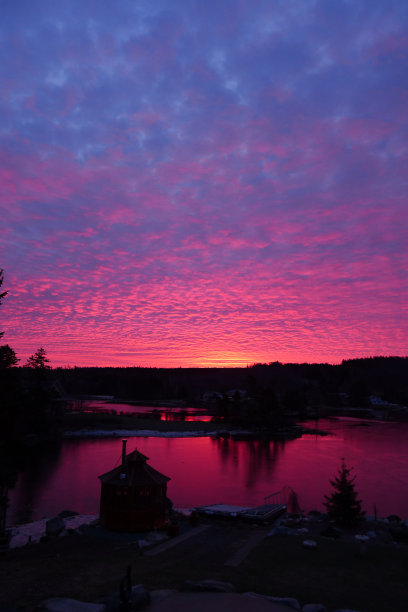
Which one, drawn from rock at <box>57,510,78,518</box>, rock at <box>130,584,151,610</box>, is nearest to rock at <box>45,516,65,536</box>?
rock at <box>57,510,78,518</box>

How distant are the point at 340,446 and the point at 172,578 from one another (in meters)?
65.4

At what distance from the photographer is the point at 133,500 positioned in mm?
27312

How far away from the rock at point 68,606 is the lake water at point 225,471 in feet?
76.0

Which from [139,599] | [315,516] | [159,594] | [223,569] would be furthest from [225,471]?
[139,599]

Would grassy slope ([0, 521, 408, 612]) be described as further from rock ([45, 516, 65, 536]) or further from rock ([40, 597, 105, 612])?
rock ([45, 516, 65, 536])

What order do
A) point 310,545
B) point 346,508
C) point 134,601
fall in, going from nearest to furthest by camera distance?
point 134,601, point 310,545, point 346,508

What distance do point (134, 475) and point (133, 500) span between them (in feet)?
4.83

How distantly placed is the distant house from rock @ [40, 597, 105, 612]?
51.1 feet

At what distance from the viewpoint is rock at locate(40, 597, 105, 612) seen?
1139 cm

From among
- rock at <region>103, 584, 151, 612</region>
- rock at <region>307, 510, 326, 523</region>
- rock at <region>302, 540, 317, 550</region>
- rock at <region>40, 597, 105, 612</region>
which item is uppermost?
rock at <region>103, 584, 151, 612</region>

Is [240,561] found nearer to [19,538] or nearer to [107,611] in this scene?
[107,611]

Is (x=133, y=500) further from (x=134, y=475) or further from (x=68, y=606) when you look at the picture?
(x=68, y=606)

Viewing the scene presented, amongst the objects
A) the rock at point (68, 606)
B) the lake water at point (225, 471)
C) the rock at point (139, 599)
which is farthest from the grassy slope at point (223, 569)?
the lake water at point (225, 471)

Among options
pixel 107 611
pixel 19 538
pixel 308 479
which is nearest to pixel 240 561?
pixel 107 611
